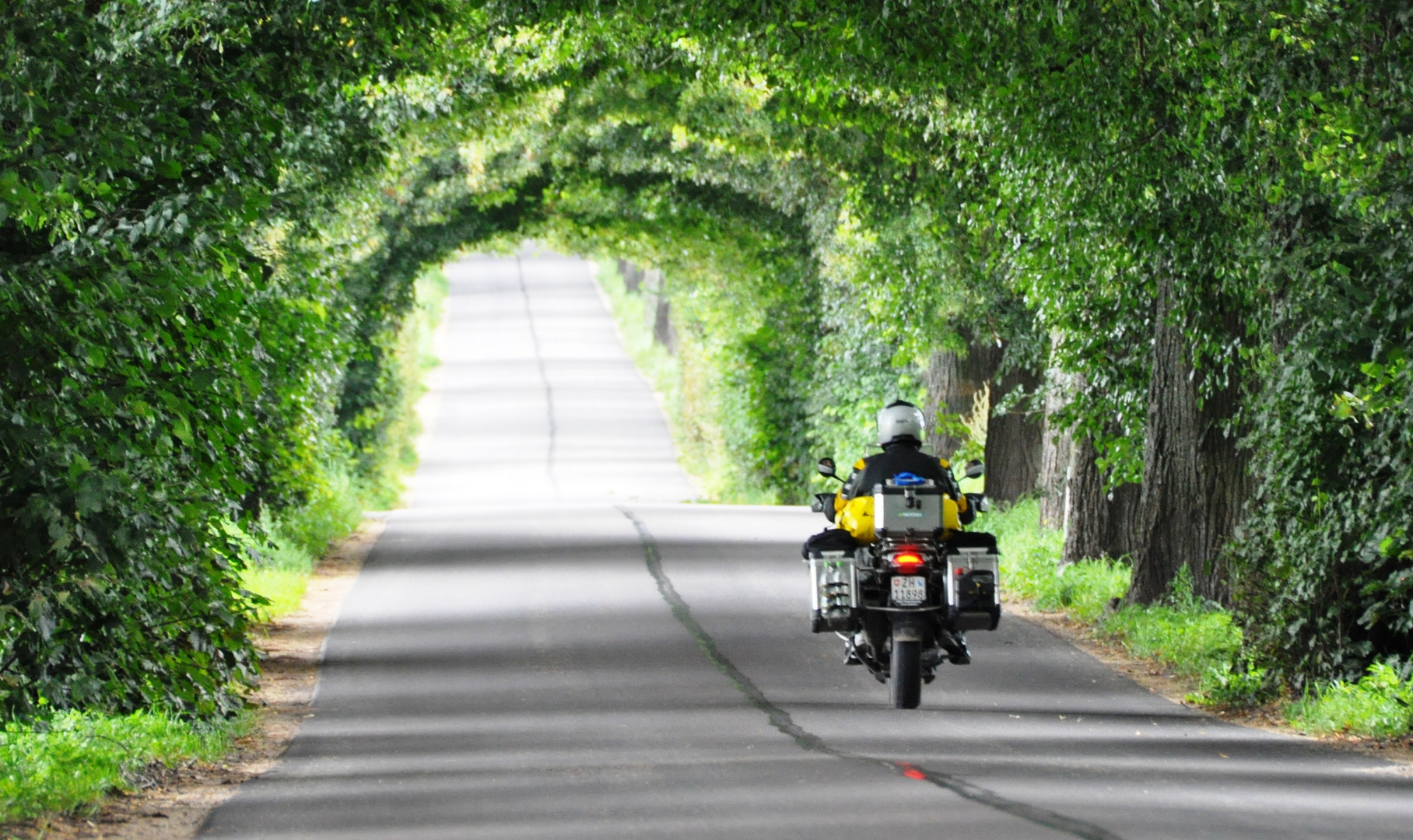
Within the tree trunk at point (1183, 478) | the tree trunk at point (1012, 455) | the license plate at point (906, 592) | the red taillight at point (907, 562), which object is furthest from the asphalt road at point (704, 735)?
the tree trunk at point (1012, 455)

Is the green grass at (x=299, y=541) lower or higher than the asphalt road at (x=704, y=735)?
higher

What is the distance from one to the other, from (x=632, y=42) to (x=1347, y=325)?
8.40m

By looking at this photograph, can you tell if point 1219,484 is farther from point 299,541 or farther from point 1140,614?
point 299,541

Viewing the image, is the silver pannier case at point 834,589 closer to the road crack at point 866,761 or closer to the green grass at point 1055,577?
the road crack at point 866,761

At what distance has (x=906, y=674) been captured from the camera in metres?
11.6

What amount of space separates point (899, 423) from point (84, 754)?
5033mm

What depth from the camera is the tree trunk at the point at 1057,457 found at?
63.1 ft

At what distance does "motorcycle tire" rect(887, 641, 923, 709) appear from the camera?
11.5 meters

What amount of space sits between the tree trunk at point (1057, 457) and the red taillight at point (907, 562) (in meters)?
7.52

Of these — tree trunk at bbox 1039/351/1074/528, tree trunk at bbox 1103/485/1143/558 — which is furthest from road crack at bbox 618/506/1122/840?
tree trunk at bbox 1039/351/1074/528

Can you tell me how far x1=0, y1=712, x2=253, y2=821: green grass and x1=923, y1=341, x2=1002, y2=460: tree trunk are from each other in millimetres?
17111

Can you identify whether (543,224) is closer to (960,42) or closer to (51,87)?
(960,42)

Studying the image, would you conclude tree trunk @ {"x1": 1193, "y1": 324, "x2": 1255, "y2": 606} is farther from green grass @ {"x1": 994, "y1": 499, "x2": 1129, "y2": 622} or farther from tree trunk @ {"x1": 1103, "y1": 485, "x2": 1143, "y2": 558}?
tree trunk @ {"x1": 1103, "y1": 485, "x2": 1143, "y2": 558}

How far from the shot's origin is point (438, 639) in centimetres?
1573
